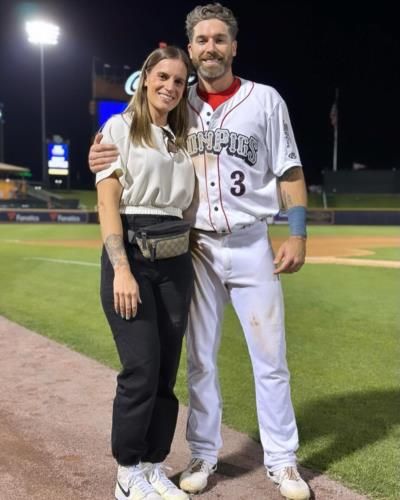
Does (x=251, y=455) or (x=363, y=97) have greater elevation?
(x=363, y=97)

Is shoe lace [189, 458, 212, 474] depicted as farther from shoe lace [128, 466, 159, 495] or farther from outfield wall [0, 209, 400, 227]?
outfield wall [0, 209, 400, 227]

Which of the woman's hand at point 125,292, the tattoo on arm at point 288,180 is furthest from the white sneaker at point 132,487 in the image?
A: the tattoo on arm at point 288,180

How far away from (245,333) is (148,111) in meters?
1.12

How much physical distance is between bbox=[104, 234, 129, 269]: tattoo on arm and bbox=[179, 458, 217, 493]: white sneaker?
1062 millimetres

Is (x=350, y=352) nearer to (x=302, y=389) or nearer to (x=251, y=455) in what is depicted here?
(x=302, y=389)

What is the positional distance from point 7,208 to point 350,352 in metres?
28.3

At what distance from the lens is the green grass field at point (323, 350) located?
3.19 metres

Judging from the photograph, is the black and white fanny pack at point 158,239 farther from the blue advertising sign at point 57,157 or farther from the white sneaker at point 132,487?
the blue advertising sign at point 57,157

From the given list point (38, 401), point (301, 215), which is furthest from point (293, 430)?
point (38, 401)

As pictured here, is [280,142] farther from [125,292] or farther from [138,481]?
[138,481]

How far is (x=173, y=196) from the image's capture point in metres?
2.59

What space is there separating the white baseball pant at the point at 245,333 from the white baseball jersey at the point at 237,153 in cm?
11

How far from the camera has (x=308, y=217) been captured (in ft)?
99.8

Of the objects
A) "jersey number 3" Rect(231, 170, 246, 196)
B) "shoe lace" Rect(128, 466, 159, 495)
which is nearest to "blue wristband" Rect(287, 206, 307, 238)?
"jersey number 3" Rect(231, 170, 246, 196)
